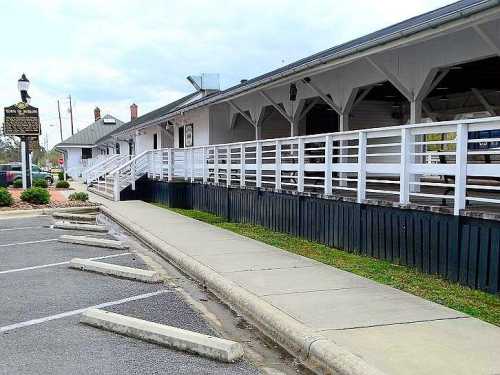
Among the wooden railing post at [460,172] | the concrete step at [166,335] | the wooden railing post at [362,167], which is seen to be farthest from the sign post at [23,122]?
the wooden railing post at [460,172]

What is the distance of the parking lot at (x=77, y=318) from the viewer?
14.4 feet

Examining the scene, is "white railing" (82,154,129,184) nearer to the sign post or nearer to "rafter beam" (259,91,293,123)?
the sign post

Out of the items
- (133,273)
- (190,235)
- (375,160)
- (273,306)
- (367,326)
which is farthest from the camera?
(375,160)

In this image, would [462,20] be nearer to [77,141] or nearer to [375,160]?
[375,160]

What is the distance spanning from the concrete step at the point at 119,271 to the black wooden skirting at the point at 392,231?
333 cm

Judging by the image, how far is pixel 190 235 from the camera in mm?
11383

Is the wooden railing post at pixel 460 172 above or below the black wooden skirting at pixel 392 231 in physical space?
above

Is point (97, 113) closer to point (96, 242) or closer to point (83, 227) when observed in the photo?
point (83, 227)

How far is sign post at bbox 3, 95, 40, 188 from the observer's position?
21.1m

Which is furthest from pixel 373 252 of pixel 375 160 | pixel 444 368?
pixel 375 160

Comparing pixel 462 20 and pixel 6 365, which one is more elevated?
pixel 462 20

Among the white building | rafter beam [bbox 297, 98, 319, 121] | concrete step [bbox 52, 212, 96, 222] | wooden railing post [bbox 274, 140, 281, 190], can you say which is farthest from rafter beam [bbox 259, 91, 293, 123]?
the white building

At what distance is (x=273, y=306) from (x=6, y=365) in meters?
2.63

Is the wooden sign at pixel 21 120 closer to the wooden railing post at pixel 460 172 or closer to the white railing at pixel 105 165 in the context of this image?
the white railing at pixel 105 165
